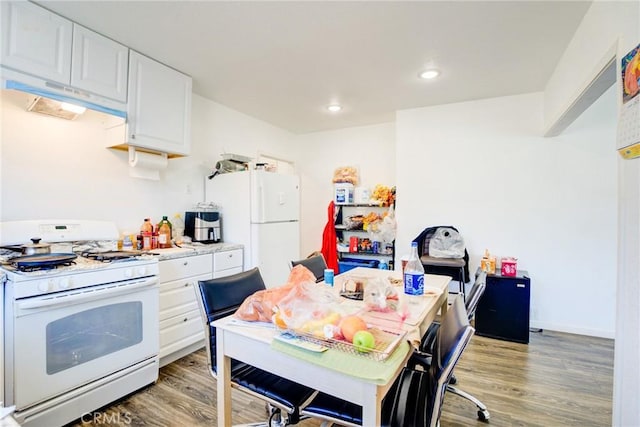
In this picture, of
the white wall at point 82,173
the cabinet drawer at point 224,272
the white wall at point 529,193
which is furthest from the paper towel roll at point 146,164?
the white wall at point 529,193

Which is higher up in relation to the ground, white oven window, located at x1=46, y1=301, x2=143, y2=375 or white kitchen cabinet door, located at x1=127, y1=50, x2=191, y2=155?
white kitchen cabinet door, located at x1=127, y1=50, x2=191, y2=155

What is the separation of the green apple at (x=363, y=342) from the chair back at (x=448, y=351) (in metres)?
0.26

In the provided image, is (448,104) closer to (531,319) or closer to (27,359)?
(531,319)

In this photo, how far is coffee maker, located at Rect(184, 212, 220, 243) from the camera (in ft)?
9.54

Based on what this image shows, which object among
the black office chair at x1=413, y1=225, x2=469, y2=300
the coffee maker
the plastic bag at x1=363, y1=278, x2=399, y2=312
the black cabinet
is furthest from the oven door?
the black cabinet

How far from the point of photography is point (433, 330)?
1.98m

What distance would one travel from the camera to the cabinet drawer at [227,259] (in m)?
Answer: 2.75

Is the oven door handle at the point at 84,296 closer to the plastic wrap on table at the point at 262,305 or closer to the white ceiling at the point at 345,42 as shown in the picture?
the plastic wrap on table at the point at 262,305

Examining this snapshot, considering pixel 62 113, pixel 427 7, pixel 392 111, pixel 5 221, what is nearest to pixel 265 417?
pixel 5 221

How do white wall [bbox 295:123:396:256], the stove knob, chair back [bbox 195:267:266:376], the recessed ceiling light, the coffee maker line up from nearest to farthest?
chair back [bbox 195:267:266:376]
the stove knob
the recessed ceiling light
the coffee maker
white wall [bbox 295:123:396:256]

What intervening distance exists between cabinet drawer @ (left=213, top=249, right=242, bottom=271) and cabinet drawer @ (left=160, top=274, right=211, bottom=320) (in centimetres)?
20

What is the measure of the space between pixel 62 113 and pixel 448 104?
3705 mm

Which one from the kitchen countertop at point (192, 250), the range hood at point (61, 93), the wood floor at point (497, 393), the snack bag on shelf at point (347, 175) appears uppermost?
the range hood at point (61, 93)

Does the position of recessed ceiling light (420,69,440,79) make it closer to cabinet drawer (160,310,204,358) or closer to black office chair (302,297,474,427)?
black office chair (302,297,474,427)
